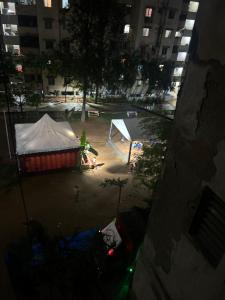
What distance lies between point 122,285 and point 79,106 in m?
22.3

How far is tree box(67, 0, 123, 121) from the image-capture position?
20.6 meters

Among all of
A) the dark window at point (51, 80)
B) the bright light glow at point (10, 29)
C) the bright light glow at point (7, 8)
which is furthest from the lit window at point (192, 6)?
the bright light glow at point (10, 29)

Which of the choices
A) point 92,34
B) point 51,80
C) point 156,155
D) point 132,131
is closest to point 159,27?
point 92,34

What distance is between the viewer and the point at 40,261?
30.4 feet

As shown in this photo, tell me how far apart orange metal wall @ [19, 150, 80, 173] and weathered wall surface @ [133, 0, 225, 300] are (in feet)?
38.3

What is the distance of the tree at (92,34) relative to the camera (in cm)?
2062

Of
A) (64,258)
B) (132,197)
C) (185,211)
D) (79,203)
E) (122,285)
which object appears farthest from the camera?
(132,197)

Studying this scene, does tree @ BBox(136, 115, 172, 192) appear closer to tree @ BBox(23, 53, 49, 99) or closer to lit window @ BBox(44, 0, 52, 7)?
tree @ BBox(23, 53, 49, 99)

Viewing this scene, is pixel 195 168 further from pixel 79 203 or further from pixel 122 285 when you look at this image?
pixel 79 203

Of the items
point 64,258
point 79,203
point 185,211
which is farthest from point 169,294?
point 79,203

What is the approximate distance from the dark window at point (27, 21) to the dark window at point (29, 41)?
3.89ft

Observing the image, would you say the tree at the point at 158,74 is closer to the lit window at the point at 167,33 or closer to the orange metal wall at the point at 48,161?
the lit window at the point at 167,33

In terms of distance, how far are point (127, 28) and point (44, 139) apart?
21485mm

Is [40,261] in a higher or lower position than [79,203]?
higher
